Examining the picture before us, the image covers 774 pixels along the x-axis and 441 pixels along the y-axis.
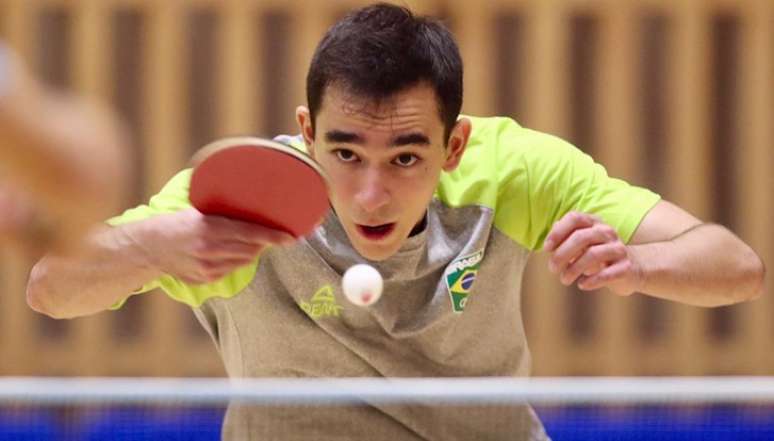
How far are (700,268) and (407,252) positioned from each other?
70 cm

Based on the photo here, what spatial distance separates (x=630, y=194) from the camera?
3.33 meters

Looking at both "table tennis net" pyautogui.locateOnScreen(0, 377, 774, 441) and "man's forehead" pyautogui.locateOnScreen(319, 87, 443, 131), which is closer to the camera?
"table tennis net" pyautogui.locateOnScreen(0, 377, 774, 441)

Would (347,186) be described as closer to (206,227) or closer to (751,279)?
(206,227)

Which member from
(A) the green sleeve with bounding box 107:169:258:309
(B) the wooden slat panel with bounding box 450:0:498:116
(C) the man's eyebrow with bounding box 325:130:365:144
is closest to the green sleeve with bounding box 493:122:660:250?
(C) the man's eyebrow with bounding box 325:130:365:144

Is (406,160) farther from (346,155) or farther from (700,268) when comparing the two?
(700,268)

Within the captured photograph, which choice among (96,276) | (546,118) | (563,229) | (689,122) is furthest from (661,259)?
(689,122)

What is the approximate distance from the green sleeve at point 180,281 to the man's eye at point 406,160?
16.5 inches

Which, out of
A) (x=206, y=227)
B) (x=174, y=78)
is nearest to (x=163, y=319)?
(x=174, y=78)

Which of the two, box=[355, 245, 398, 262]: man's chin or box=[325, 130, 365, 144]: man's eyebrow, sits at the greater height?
box=[325, 130, 365, 144]: man's eyebrow

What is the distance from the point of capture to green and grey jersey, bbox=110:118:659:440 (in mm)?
3242

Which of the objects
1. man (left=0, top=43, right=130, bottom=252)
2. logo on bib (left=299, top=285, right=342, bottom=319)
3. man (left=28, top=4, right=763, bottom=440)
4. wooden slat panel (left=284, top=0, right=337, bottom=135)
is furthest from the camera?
wooden slat panel (left=284, top=0, right=337, bottom=135)

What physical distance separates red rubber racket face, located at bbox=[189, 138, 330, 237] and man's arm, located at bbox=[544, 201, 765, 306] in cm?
53

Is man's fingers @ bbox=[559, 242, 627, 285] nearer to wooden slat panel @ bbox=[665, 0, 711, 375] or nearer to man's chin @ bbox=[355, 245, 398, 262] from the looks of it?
man's chin @ bbox=[355, 245, 398, 262]

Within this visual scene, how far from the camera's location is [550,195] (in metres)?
3.35
